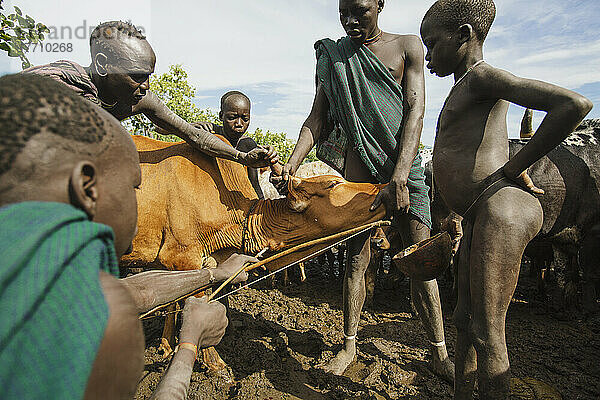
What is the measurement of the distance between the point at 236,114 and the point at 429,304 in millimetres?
3020

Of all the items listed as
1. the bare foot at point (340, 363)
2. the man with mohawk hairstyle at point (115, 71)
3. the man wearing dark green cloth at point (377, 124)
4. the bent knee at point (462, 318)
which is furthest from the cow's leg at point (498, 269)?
the man with mohawk hairstyle at point (115, 71)

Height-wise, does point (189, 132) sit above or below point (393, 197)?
above

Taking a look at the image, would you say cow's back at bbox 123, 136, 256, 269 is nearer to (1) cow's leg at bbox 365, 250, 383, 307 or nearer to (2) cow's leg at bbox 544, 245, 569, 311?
(1) cow's leg at bbox 365, 250, 383, 307

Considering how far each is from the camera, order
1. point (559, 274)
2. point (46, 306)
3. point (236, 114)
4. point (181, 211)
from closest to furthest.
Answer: point (46, 306), point (181, 211), point (236, 114), point (559, 274)

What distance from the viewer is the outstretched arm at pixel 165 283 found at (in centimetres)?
198

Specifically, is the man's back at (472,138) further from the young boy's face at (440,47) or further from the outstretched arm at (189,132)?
the outstretched arm at (189,132)

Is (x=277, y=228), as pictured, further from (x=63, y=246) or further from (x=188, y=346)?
(x=63, y=246)

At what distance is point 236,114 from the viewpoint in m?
4.61

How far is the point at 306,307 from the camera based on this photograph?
556 cm

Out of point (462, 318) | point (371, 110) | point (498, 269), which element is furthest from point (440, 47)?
point (462, 318)

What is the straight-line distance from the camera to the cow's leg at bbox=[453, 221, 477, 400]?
2.22 m

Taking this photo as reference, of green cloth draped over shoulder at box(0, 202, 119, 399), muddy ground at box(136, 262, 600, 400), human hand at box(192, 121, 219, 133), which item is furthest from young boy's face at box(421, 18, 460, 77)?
human hand at box(192, 121, 219, 133)

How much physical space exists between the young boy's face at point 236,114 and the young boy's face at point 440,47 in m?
2.76

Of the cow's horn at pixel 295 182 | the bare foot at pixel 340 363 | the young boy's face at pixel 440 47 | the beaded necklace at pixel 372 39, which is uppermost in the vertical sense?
the beaded necklace at pixel 372 39
